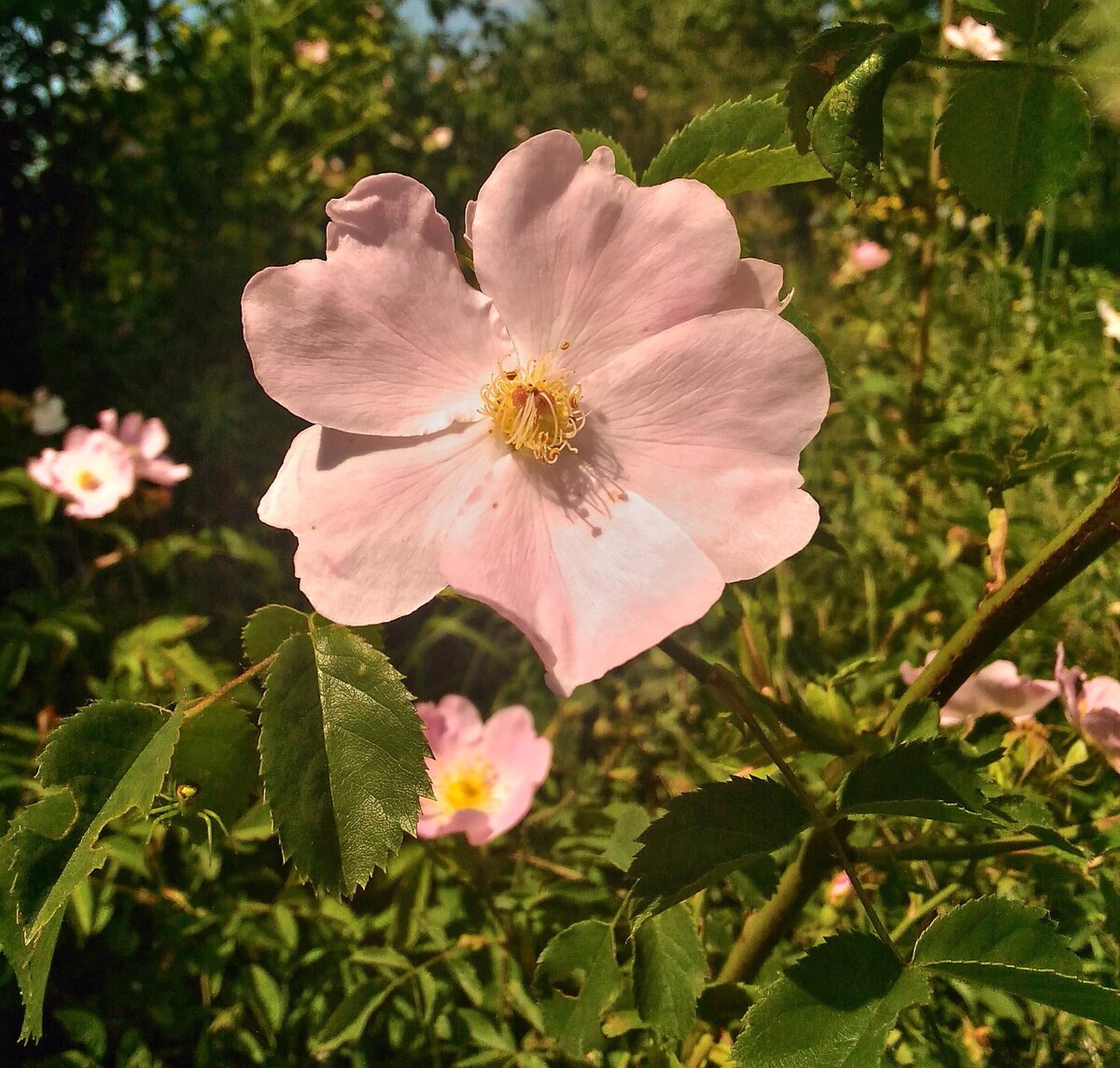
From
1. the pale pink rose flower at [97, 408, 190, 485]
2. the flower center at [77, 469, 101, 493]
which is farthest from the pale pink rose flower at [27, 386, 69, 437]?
the flower center at [77, 469, 101, 493]

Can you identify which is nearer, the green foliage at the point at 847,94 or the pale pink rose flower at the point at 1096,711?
the green foliage at the point at 847,94

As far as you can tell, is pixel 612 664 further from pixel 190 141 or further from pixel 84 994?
pixel 190 141

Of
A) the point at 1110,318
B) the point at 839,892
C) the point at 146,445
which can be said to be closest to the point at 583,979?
the point at 839,892

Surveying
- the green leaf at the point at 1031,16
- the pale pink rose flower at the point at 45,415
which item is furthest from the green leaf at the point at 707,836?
the pale pink rose flower at the point at 45,415

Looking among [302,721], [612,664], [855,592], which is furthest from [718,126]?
[855,592]

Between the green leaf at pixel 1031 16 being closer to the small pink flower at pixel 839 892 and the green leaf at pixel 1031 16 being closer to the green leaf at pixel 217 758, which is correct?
the green leaf at pixel 217 758

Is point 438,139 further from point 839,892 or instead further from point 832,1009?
point 832,1009

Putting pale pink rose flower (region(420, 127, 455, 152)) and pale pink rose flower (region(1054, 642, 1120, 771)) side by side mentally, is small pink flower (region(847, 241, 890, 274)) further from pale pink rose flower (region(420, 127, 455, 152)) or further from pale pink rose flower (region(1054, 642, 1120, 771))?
pale pink rose flower (region(1054, 642, 1120, 771))
